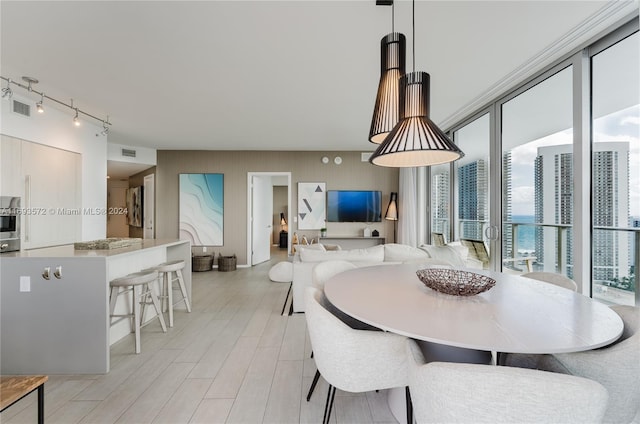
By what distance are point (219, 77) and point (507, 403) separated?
316 cm

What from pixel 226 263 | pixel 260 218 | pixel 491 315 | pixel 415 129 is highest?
pixel 415 129

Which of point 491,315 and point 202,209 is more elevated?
point 202,209

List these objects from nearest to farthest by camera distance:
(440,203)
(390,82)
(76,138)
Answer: (390,82) → (76,138) → (440,203)

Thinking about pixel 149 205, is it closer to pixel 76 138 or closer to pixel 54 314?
pixel 76 138

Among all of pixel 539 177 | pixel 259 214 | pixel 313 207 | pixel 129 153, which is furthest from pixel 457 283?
pixel 129 153

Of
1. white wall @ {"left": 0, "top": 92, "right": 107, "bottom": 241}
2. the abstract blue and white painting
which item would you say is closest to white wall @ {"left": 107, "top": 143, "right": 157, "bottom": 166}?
the abstract blue and white painting

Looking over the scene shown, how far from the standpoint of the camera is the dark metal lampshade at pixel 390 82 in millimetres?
1650

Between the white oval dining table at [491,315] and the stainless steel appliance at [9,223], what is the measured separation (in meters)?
3.93

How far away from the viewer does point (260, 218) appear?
6.64 meters

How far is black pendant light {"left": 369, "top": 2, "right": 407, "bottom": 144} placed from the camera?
165 centimetres

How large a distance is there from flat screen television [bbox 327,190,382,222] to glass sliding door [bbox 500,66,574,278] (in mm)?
3105

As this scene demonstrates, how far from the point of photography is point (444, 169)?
4.53 meters

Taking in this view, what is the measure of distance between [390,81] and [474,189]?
273cm

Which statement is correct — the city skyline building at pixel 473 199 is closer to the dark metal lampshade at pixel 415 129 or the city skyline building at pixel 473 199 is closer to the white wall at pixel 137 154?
the dark metal lampshade at pixel 415 129
